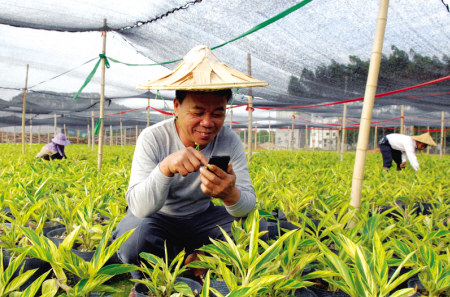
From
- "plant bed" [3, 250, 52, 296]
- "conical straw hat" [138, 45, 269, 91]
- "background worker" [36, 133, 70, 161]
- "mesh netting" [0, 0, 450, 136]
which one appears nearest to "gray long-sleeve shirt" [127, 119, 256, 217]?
"conical straw hat" [138, 45, 269, 91]

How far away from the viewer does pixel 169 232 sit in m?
1.55

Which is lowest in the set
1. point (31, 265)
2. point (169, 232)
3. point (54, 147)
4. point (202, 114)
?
point (31, 265)

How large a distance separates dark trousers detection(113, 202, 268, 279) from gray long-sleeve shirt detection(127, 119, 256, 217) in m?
0.06

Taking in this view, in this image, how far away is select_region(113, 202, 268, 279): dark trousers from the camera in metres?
1.37

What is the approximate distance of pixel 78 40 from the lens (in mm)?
4520

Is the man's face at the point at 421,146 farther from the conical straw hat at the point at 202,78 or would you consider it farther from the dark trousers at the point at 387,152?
the conical straw hat at the point at 202,78

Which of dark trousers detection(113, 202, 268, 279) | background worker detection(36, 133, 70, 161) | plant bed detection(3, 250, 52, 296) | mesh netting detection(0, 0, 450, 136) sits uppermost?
mesh netting detection(0, 0, 450, 136)

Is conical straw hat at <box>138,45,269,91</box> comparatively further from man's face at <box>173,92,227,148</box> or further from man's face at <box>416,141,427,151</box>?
man's face at <box>416,141,427,151</box>

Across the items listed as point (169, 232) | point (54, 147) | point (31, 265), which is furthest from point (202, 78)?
point (54, 147)

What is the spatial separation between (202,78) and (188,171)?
1.19ft

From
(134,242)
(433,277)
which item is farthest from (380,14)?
(134,242)

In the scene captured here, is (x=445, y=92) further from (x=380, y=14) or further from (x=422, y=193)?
(x=380, y=14)

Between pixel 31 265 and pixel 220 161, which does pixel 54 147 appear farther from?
pixel 220 161

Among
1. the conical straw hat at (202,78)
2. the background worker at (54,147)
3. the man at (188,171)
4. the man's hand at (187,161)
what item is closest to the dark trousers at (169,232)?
the man at (188,171)
